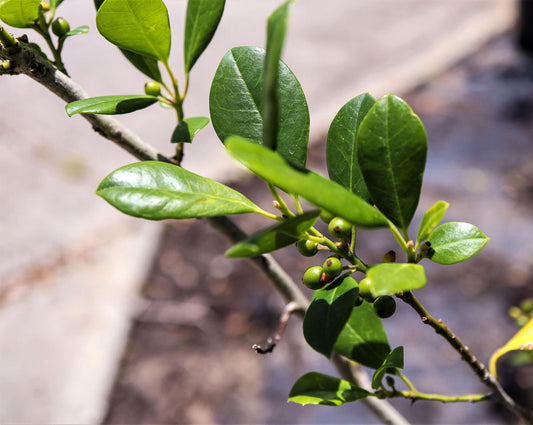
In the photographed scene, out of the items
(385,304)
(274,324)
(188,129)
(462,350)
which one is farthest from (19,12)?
(274,324)

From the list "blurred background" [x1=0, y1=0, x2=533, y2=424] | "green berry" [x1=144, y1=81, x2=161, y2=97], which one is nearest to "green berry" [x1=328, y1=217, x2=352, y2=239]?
"green berry" [x1=144, y1=81, x2=161, y2=97]

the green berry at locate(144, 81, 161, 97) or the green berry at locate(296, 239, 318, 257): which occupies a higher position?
the green berry at locate(144, 81, 161, 97)

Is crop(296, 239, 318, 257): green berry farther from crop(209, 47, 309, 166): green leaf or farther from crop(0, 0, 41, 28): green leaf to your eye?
crop(0, 0, 41, 28): green leaf

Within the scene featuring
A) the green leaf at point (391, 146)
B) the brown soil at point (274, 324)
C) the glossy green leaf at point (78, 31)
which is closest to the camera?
the green leaf at point (391, 146)

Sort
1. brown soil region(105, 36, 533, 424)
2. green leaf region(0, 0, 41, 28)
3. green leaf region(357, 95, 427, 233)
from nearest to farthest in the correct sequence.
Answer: green leaf region(357, 95, 427, 233), green leaf region(0, 0, 41, 28), brown soil region(105, 36, 533, 424)

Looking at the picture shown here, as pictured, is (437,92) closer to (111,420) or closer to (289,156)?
(111,420)

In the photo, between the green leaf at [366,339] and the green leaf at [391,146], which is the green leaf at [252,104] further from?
the green leaf at [366,339]

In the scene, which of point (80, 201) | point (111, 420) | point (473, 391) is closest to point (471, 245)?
point (473, 391)

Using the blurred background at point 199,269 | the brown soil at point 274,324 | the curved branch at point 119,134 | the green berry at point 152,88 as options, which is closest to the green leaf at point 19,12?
the curved branch at point 119,134
